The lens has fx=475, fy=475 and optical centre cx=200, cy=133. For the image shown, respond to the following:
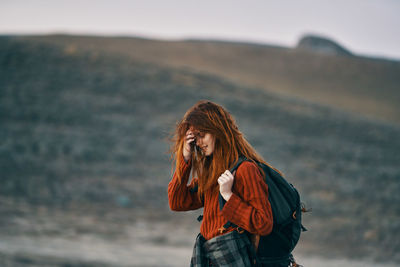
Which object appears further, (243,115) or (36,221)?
(243,115)

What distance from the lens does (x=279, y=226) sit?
2.28m

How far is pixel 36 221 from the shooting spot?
11.9 m

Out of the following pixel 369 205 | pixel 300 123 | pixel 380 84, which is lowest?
pixel 369 205

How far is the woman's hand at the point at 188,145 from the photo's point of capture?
98.7 inches

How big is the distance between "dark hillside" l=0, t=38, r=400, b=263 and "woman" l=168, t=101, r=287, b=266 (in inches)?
272

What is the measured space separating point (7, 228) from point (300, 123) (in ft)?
57.8

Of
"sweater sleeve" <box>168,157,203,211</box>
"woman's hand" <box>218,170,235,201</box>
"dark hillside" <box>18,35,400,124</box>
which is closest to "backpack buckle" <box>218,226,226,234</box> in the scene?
"woman's hand" <box>218,170,235,201</box>

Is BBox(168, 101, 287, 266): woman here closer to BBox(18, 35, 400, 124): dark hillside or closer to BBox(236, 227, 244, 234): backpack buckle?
BBox(236, 227, 244, 234): backpack buckle

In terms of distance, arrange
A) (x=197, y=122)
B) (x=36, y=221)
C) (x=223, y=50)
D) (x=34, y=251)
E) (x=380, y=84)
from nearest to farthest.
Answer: (x=197, y=122), (x=34, y=251), (x=36, y=221), (x=380, y=84), (x=223, y=50)

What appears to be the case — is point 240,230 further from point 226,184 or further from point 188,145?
point 188,145

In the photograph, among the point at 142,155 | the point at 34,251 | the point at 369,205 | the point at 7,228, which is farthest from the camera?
the point at 142,155

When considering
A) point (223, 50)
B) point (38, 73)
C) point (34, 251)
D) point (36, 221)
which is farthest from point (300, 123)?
point (223, 50)

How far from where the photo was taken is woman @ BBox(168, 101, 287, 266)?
7.25ft

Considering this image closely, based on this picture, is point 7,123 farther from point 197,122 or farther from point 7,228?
point 197,122
